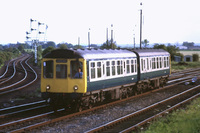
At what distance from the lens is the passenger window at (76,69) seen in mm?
13989

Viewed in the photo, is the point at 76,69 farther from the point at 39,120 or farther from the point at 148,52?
the point at 148,52

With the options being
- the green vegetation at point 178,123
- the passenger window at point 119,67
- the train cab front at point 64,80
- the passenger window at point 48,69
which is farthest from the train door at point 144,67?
the passenger window at point 48,69

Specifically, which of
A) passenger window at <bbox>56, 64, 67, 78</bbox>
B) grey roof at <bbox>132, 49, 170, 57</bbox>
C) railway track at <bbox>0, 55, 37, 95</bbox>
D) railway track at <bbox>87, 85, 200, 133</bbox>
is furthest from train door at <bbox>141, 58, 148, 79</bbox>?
railway track at <bbox>0, 55, 37, 95</bbox>

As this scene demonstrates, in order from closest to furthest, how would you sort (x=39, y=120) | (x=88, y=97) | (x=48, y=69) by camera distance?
(x=39, y=120), (x=48, y=69), (x=88, y=97)

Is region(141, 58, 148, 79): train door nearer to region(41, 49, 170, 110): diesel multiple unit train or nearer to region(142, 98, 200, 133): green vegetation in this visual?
region(41, 49, 170, 110): diesel multiple unit train

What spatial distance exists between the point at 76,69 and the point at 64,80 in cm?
74

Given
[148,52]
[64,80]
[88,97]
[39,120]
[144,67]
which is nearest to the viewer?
[39,120]

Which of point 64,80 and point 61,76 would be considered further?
point 61,76

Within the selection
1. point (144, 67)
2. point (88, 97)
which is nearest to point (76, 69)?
point (88, 97)

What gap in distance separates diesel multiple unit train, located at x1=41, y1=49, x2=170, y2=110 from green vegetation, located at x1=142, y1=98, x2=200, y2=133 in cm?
371

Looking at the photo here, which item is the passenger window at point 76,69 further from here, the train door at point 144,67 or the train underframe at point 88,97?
the train door at point 144,67

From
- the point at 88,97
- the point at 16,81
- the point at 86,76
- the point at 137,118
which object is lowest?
the point at 137,118

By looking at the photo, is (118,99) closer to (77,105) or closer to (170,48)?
(77,105)

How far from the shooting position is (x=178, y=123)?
1186 cm
